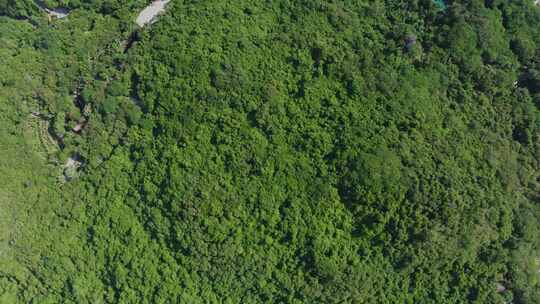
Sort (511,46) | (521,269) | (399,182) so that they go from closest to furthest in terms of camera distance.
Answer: (399,182) → (521,269) → (511,46)

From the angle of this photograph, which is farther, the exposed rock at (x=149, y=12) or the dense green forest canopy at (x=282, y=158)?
the exposed rock at (x=149, y=12)

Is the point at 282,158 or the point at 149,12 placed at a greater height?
the point at 149,12

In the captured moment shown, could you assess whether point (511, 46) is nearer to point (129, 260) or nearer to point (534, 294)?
point (534, 294)

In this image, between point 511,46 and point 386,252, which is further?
point 511,46

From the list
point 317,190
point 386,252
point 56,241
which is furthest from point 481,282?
point 56,241

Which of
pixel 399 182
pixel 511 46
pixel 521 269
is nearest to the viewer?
pixel 399 182

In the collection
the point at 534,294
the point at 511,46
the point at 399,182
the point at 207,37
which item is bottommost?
the point at 534,294

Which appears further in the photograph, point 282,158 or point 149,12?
point 149,12

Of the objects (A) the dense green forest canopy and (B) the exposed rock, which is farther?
(B) the exposed rock
